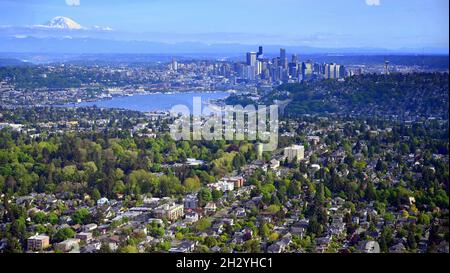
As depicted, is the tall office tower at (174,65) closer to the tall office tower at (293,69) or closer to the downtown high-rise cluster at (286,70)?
the downtown high-rise cluster at (286,70)

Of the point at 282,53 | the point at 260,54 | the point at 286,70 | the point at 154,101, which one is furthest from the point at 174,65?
the point at 260,54

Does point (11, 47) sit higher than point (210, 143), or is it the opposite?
point (11, 47)

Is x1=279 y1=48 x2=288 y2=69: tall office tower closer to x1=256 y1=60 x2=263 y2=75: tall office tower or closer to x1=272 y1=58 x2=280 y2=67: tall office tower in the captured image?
x1=272 y1=58 x2=280 y2=67: tall office tower

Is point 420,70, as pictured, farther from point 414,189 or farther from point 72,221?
point 72,221

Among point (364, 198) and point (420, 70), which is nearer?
point (364, 198)

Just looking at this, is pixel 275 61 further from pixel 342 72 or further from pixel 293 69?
pixel 342 72

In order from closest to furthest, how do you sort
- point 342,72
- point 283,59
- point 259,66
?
point 283,59 → point 259,66 → point 342,72

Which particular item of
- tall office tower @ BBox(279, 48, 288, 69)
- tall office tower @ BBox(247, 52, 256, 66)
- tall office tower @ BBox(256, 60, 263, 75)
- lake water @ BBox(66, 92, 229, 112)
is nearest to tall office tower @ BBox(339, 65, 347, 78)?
tall office tower @ BBox(279, 48, 288, 69)

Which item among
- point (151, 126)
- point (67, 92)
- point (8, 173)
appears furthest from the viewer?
point (67, 92)

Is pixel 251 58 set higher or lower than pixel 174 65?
higher
